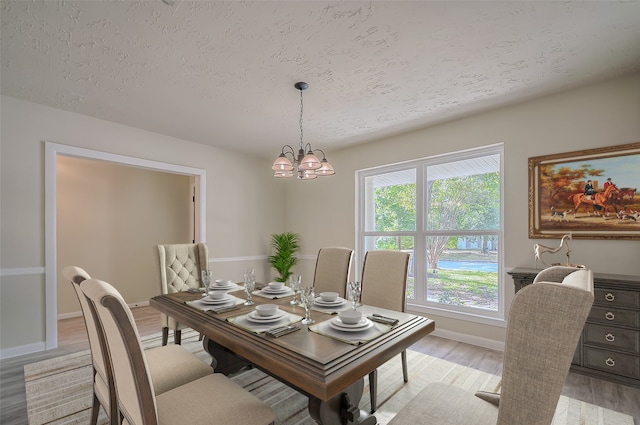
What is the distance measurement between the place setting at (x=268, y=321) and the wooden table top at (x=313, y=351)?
36 mm

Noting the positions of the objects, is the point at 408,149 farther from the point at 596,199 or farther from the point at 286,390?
the point at 286,390

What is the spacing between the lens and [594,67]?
240 cm

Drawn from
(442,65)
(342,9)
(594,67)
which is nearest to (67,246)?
(342,9)

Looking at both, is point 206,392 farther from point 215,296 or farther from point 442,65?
point 442,65

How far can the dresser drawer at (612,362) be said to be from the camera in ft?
7.38

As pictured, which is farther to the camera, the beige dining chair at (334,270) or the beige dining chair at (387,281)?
the beige dining chair at (334,270)

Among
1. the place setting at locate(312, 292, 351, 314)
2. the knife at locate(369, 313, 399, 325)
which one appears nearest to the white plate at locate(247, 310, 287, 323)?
the place setting at locate(312, 292, 351, 314)

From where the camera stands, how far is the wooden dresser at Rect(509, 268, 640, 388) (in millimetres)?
2262

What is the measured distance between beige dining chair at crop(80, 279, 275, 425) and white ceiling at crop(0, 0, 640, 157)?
1.70 m

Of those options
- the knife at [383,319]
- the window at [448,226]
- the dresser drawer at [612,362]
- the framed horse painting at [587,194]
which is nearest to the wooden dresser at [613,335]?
the dresser drawer at [612,362]

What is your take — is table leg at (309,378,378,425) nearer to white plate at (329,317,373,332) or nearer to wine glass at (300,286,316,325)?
white plate at (329,317,373,332)

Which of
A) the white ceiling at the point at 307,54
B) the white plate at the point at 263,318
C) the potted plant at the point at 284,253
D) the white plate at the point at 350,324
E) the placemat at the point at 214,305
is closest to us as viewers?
the white plate at the point at 350,324

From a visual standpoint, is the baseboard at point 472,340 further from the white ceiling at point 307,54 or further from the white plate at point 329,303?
the white ceiling at point 307,54

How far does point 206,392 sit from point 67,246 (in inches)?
173
